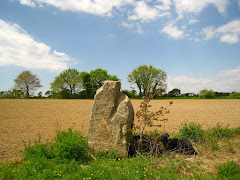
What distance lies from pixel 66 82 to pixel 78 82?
10.9 feet

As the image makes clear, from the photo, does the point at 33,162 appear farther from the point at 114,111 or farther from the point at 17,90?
the point at 17,90

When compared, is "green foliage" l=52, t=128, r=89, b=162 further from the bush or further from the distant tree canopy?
Result: the distant tree canopy

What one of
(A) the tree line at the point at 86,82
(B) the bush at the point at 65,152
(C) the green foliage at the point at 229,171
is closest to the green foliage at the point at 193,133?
(C) the green foliage at the point at 229,171

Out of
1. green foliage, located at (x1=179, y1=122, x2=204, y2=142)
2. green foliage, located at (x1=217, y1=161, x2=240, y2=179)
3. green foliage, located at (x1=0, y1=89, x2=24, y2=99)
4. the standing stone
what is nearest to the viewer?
green foliage, located at (x1=217, y1=161, x2=240, y2=179)

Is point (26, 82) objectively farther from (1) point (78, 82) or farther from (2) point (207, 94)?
(2) point (207, 94)

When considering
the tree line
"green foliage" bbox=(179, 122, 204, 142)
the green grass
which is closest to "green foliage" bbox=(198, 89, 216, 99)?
the tree line

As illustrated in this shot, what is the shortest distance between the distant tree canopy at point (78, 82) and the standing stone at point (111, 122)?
131ft

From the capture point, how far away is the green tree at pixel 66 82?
151ft

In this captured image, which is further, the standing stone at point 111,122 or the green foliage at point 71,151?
the standing stone at point 111,122

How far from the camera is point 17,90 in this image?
41469 mm

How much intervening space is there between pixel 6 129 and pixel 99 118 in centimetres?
660

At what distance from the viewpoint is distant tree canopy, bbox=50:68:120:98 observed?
4581 centimetres

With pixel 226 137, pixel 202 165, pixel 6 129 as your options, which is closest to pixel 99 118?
pixel 202 165

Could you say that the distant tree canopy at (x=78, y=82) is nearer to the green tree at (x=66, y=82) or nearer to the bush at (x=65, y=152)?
the green tree at (x=66, y=82)
